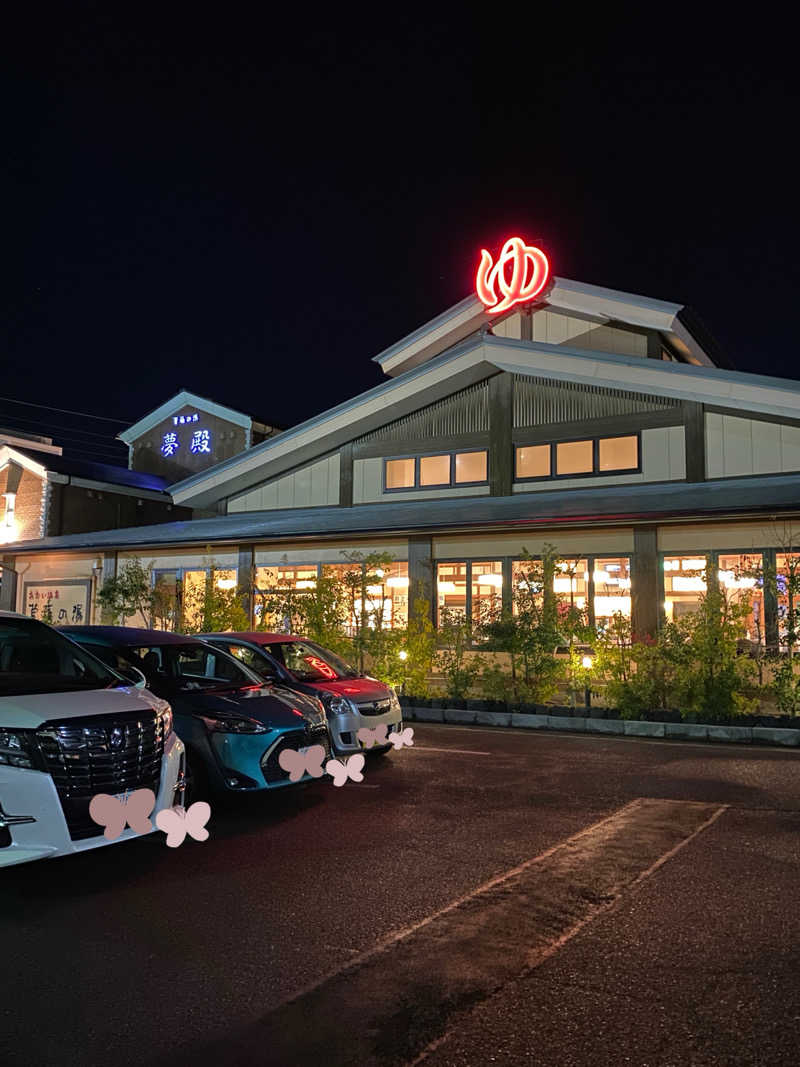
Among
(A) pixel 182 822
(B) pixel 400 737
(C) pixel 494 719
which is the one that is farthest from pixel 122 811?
(C) pixel 494 719

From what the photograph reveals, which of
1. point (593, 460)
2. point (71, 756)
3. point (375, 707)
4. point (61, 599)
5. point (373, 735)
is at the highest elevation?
point (593, 460)

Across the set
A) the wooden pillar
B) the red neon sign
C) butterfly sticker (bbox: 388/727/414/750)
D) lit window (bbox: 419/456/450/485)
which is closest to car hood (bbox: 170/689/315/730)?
butterfly sticker (bbox: 388/727/414/750)

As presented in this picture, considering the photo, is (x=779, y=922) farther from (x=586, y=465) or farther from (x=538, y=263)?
(x=538, y=263)

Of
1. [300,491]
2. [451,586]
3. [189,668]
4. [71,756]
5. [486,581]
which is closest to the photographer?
[71,756]

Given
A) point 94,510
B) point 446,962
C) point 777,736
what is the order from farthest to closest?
point 94,510, point 777,736, point 446,962

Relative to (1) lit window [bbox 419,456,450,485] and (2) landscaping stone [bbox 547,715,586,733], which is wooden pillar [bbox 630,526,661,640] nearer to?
(2) landscaping stone [bbox 547,715,586,733]

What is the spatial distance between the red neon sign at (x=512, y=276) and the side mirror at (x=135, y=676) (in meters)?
16.5

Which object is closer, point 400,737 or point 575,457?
point 400,737

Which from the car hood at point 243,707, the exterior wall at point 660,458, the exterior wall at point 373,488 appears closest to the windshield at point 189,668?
the car hood at point 243,707

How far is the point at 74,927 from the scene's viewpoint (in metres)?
4.84

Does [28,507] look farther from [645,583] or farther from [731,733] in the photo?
[731,733]

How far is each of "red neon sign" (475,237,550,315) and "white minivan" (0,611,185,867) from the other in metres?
17.3

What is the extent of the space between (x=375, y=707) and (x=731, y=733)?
17.2 feet

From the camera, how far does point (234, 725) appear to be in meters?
7.15
